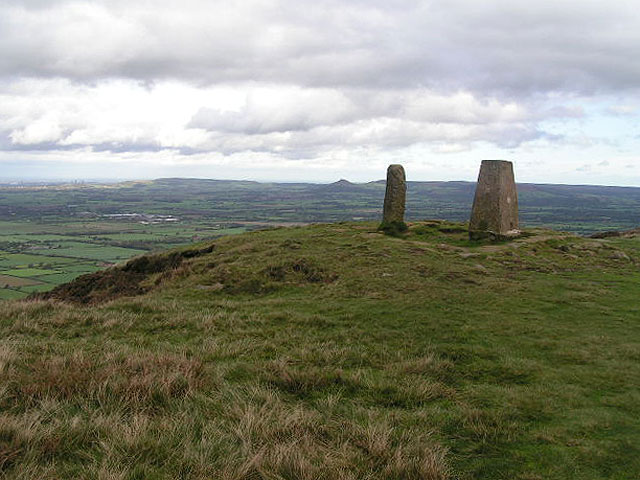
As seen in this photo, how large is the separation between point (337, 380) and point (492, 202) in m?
15.9

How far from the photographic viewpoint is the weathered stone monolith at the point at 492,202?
20281mm

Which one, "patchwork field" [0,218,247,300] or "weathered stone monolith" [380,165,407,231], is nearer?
"weathered stone monolith" [380,165,407,231]

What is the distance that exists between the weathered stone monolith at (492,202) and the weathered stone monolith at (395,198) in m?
3.65

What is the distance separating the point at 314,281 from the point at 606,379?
9.98 metres

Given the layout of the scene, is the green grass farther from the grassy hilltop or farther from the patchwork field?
the grassy hilltop

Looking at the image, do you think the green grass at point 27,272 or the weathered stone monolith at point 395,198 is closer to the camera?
the weathered stone monolith at point 395,198

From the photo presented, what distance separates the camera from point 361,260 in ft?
56.7

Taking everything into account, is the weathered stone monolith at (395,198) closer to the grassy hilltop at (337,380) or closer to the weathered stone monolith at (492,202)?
the weathered stone monolith at (492,202)

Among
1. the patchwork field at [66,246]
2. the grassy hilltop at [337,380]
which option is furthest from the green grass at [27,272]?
the grassy hilltop at [337,380]

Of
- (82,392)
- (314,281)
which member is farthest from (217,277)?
(82,392)

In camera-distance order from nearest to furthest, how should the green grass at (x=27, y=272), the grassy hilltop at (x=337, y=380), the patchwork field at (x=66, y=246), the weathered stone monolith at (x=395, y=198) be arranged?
the grassy hilltop at (x=337, y=380) < the weathered stone monolith at (x=395, y=198) < the patchwork field at (x=66, y=246) < the green grass at (x=27, y=272)

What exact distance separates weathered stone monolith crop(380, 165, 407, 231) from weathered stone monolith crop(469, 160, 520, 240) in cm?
365

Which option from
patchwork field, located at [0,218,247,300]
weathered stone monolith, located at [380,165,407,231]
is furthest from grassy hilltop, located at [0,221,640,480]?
patchwork field, located at [0,218,247,300]

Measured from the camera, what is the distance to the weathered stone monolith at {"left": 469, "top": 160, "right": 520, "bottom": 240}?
66.5 ft
